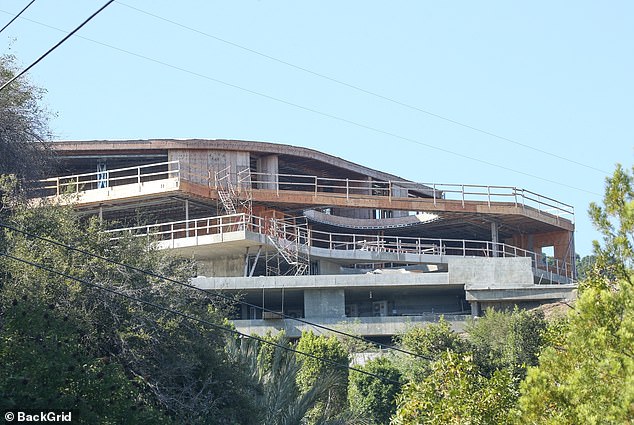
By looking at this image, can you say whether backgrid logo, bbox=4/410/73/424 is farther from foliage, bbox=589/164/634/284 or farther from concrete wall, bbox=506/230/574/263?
concrete wall, bbox=506/230/574/263

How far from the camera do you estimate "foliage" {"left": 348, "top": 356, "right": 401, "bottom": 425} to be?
120 ft

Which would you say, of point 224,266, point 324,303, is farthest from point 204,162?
point 324,303

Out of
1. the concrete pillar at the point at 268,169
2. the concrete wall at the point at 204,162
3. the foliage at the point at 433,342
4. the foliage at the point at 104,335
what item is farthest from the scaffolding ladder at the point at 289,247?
the foliage at the point at 104,335

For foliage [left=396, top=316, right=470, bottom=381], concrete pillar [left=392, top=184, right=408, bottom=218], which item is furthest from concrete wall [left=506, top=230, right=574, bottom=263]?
foliage [left=396, top=316, right=470, bottom=381]

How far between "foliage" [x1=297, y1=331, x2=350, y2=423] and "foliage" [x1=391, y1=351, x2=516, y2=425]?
9319 mm

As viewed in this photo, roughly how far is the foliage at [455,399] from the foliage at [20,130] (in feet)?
47.4

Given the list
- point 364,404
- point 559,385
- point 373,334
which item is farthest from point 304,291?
point 559,385

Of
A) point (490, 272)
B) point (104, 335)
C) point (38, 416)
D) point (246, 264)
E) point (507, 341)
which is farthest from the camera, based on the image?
point (490, 272)

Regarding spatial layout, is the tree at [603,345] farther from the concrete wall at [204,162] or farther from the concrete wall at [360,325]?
the concrete wall at [204,162]

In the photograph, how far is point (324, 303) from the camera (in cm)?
4966

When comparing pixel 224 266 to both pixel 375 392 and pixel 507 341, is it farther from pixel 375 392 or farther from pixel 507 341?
pixel 507 341

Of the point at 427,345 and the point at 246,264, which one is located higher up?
the point at 246,264

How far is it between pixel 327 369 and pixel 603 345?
21462mm

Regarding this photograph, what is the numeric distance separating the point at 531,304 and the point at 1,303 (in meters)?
30.0
